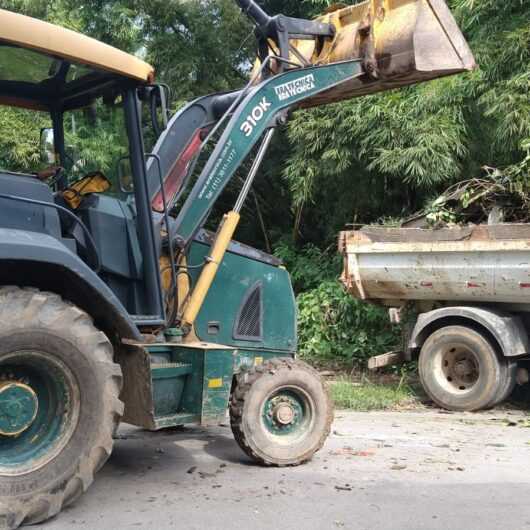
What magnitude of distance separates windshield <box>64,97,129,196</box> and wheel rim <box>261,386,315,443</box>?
6.13 ft

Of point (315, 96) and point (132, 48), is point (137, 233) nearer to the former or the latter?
point (315, 96)

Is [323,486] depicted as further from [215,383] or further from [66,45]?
[66,45]

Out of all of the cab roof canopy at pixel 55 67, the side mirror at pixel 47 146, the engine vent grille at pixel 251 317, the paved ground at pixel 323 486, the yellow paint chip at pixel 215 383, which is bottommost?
the paved ground at pixel 323 486

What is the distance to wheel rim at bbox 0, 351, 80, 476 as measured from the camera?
3.75 meters

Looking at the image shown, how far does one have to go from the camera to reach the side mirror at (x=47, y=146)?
512 cm

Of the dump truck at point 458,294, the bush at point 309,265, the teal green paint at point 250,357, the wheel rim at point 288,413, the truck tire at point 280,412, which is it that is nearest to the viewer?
the truck tire at point 280,412

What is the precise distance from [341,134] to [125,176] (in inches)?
275

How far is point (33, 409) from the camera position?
150 inches

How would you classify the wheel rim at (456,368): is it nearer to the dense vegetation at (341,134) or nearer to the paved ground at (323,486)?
the paved ground at (323,486)

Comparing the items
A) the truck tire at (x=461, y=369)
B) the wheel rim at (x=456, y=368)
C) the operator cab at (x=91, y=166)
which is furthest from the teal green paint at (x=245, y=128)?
the wheel rim at (x=456, y=368)

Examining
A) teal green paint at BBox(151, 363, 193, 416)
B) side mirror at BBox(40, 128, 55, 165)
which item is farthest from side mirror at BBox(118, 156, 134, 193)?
teal green paint at BBox(151, 363, 193, 416)

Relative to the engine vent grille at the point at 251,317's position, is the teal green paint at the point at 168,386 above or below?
below

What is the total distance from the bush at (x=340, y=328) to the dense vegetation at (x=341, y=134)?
0.7 inches

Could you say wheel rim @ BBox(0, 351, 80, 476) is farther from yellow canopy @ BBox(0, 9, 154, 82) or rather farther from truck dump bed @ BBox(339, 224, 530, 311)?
truck dump bed @ BBox(339, 224, 530, 311)
